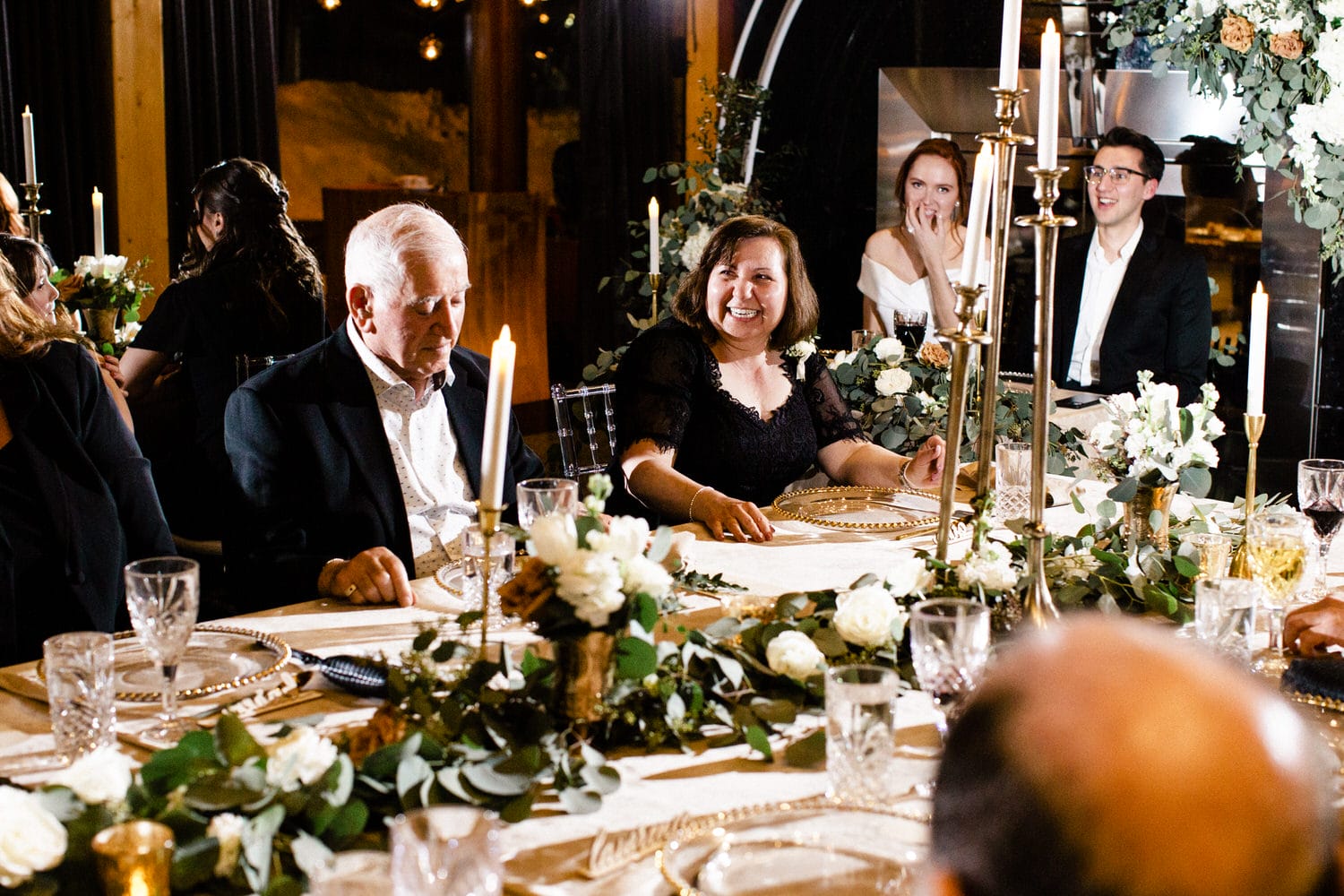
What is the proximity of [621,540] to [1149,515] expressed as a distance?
46.6 inches

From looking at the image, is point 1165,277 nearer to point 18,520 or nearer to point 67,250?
point 18,520

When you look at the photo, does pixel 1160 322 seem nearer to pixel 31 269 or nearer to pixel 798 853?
pixel 31 269

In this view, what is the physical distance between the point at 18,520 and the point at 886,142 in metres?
4.90

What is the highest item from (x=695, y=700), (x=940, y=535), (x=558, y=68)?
(x=558, y=68)

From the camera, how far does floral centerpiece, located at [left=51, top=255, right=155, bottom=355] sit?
4359 mm

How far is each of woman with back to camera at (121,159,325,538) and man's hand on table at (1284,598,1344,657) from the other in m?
3.02

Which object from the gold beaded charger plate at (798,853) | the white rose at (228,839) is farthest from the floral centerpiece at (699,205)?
the white rose at (228,839)

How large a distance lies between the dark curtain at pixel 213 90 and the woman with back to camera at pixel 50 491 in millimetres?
4241

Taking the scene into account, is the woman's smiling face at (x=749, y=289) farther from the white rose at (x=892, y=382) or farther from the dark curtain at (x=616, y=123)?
the dark curtain at (x=616, y=123)

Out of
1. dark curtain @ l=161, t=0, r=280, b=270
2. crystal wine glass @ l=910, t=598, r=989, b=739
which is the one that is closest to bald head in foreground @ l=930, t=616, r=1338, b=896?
crystal wine glass @ l=910, t=598, r=989, b=739

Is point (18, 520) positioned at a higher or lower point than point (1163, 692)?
lower

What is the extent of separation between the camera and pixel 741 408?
3.35 m

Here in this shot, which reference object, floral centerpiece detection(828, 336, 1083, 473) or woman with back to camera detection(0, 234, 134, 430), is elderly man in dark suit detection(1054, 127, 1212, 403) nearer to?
floral centerpiece detection(828, 336, 1083, 473)

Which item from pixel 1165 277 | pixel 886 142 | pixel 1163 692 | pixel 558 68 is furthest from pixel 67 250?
pixel 1163 692
